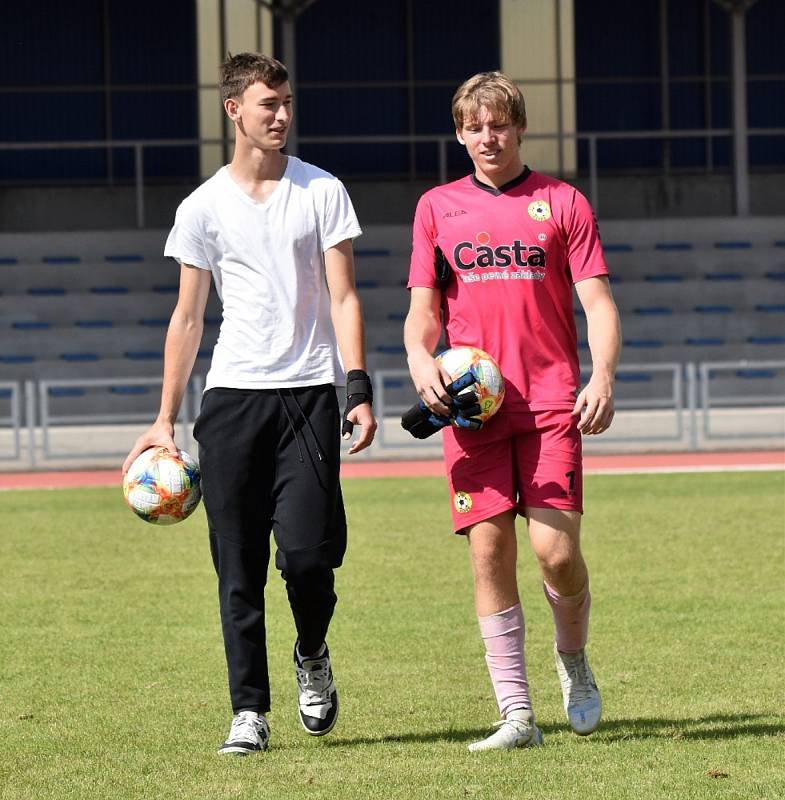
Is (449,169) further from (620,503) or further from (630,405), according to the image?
(620,503)

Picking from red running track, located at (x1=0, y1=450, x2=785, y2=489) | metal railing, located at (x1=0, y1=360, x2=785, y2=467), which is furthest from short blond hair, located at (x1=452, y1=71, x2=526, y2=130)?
metal railing, located at (x1=0, y1=360, x2=785, y2=467)

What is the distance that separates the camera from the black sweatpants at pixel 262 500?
17.5 feet

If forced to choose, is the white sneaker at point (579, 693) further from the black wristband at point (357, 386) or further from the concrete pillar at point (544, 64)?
the concrete pillar at point (544, 64)

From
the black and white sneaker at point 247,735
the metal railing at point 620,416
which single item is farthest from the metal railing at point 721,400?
the black and white sneaker at point 247,735

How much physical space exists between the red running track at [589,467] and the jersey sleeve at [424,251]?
42.0 ft

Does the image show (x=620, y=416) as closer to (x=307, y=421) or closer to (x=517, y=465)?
(x=517, y=465)

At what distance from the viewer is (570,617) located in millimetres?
5570

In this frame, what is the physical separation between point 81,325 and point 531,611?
1925 cm

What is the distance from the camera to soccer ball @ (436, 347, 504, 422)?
5176 millimetres

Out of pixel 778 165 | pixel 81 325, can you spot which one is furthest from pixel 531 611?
pixel 778 165

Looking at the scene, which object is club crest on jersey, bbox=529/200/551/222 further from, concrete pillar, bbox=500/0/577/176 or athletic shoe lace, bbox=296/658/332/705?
concrete pillar, bbox=500/0/577/176

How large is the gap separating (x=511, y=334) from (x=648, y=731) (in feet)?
4.74

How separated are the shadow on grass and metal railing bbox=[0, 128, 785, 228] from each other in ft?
73.8

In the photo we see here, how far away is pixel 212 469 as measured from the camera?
541cm
